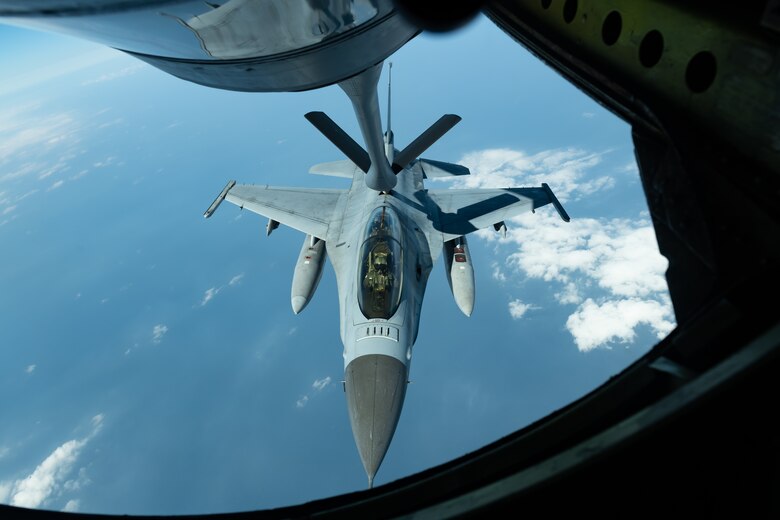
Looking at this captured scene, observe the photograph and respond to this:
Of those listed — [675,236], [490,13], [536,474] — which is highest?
[490,13]

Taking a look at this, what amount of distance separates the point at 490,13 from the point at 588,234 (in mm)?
44034

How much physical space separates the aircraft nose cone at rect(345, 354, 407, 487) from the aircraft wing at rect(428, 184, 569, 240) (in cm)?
554

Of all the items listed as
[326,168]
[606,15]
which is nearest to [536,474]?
[606,15]

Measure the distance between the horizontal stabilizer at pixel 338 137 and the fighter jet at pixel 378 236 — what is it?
2cm

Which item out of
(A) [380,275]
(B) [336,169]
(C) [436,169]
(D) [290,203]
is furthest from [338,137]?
(C) [436,169]

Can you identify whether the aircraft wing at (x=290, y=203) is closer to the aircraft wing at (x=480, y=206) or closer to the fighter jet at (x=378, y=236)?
the fighter jet at (x=378, y=236)

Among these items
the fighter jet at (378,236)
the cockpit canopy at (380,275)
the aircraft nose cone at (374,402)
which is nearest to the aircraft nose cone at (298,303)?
the fighter jet at (378,236)

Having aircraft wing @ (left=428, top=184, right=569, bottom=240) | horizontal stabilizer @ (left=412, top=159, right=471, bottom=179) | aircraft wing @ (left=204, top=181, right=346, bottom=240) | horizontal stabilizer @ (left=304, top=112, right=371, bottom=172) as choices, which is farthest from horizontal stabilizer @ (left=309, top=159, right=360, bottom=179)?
horizontal stabilizer @ (left=304, top=112, right=371, bottom=172)

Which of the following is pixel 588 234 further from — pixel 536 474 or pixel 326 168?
pixel 536 474

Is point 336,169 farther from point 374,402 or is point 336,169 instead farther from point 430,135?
point 374,402

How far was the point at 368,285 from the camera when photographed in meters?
9.64

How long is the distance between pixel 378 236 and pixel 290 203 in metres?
6.06

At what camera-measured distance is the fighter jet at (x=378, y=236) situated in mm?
8914

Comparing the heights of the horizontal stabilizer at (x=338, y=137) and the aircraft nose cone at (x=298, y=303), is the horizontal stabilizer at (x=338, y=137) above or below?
above
